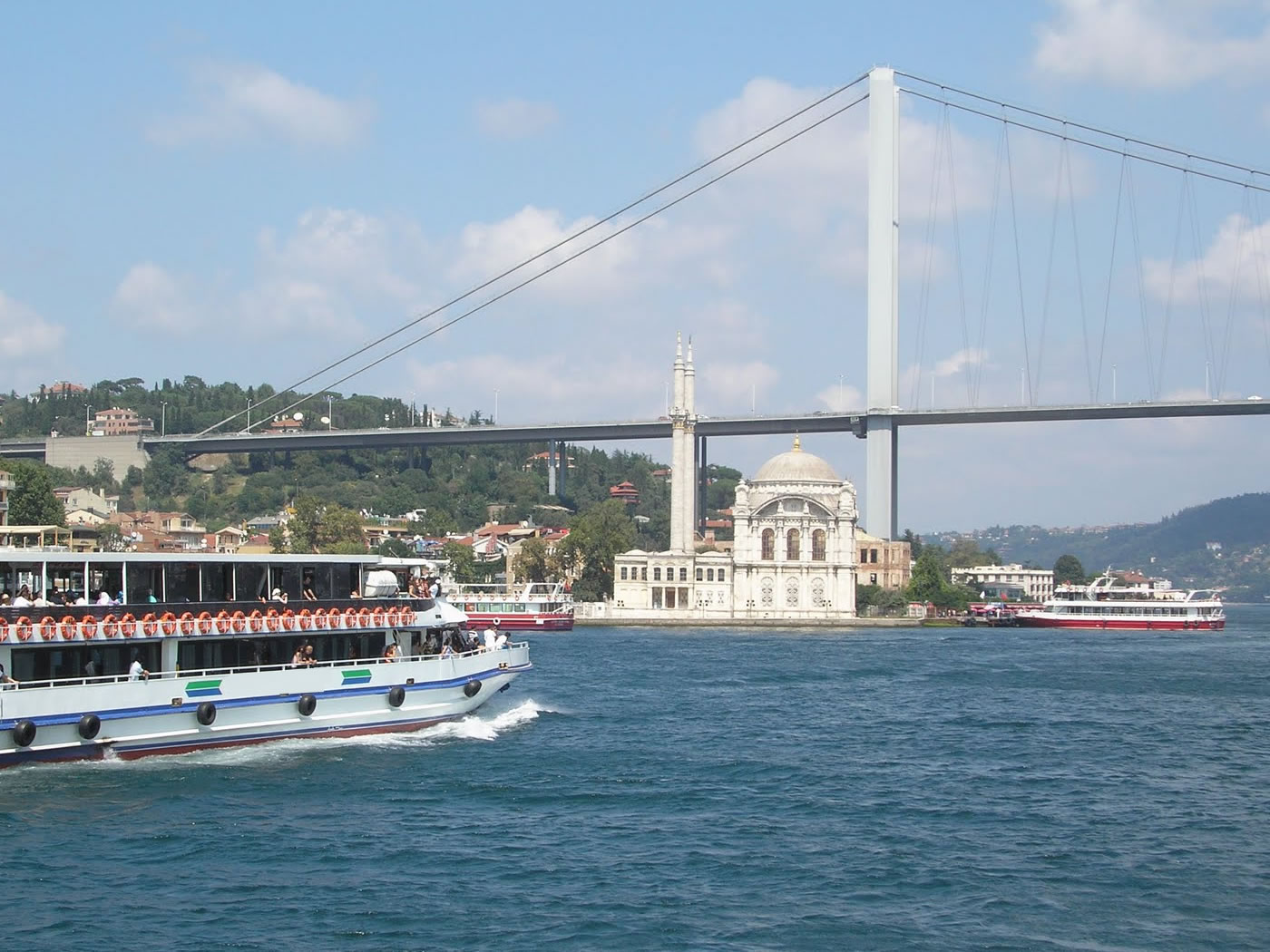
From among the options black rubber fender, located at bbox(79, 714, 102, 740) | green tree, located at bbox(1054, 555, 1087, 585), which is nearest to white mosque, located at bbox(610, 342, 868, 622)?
green tree, located at bbox(1054, 555, 1087, 585)

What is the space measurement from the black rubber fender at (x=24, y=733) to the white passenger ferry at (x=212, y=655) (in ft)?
0.06

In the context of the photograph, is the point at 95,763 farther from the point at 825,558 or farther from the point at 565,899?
→ the point at 825,558

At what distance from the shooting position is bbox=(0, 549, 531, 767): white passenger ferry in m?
22.5

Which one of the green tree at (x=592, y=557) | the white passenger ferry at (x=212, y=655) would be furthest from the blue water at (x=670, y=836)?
the green tree at (x=592, y=557)

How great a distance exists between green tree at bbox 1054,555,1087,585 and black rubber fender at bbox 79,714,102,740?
364ft

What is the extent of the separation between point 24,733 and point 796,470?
2757 inches

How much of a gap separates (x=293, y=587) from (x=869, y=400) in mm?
58807

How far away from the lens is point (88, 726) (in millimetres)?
22266

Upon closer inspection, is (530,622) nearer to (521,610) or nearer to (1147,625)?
(521,610)

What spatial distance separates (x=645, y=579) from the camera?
8744 centimetres

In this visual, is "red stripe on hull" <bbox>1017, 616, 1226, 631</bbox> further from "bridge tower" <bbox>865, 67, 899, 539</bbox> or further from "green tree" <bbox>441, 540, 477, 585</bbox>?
"green tree" <bbox>441, 540, 477, 585</bbox>

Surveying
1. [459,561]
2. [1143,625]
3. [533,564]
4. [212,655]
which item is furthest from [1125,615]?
[212,655]

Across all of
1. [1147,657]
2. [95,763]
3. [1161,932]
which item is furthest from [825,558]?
[1161,932]

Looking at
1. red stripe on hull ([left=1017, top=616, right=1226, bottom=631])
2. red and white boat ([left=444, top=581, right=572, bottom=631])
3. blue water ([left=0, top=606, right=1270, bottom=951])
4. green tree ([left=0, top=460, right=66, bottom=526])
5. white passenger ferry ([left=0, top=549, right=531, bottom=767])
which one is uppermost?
green tree ([left=0, top=460, right=66, bottom=526])
